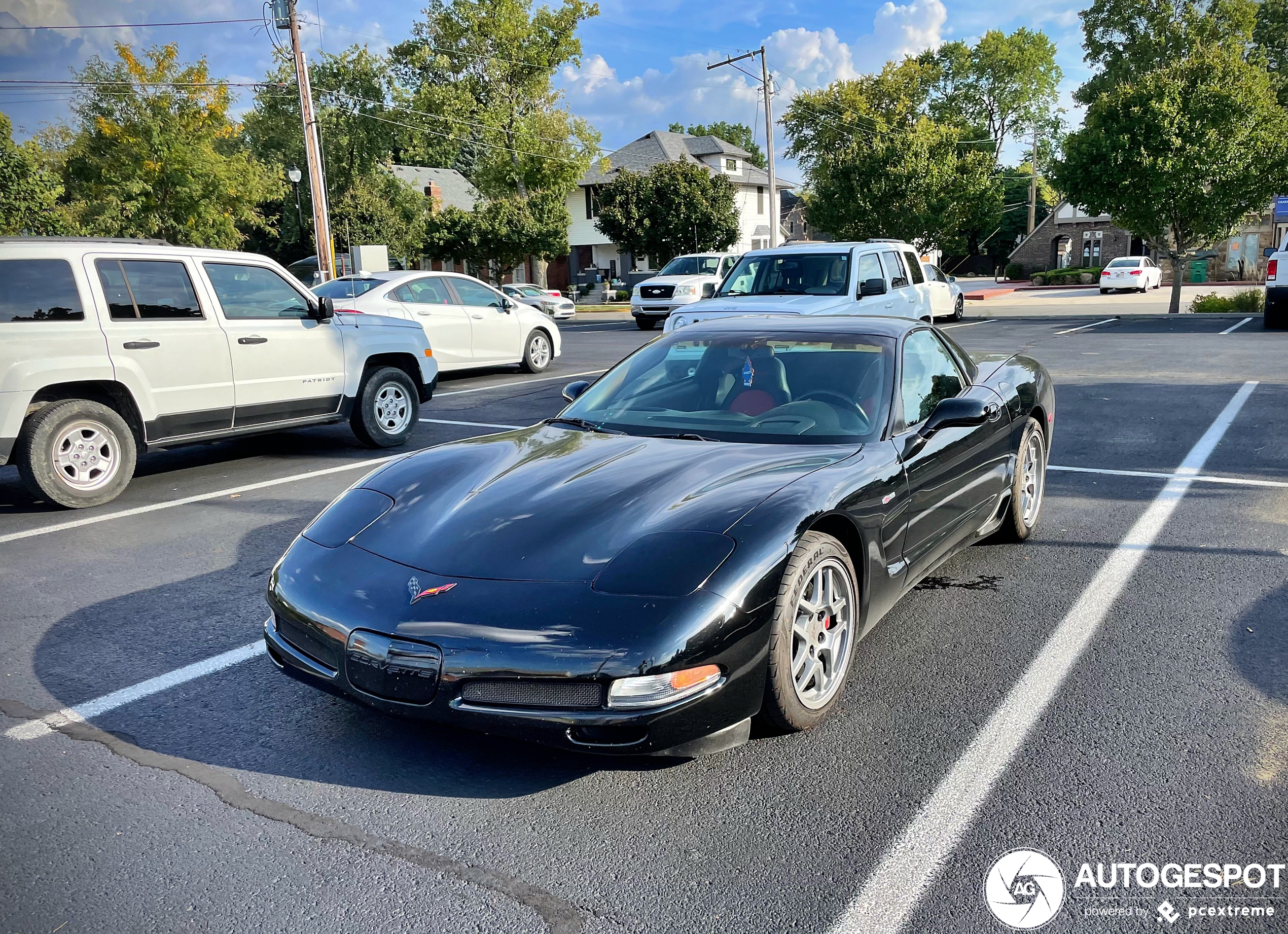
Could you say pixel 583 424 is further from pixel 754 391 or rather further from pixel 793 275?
pixel 793 275

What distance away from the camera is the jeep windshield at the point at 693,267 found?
88.0 feet

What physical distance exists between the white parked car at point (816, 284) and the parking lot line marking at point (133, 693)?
8038 millimetres

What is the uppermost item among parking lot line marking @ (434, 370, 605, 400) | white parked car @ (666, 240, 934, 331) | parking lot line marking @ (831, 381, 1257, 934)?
white parked car @ (666, 240, 934, 331)

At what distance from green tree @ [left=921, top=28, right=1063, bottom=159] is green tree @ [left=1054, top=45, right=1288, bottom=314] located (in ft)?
149

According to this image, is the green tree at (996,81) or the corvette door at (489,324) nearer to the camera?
the corvette door at (489,324)

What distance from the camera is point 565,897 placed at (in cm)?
248

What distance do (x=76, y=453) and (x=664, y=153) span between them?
183 ft

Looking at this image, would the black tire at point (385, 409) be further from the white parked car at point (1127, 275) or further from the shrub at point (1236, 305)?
the white parked car at point (1127, 275)

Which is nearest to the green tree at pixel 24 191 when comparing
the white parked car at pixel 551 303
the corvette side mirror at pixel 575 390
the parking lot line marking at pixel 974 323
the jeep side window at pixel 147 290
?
the white parked car at pixel 551 303

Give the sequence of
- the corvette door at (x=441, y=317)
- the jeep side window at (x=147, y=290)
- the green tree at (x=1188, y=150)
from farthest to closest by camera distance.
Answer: the green tree at (x=1188, y=150)
the corvette door at (x=441, y=317)
the jeep side window at (x=147, y=290)

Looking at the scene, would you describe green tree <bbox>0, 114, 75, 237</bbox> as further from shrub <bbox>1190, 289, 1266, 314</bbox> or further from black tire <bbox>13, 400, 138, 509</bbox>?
shrub <bbox>1190, 289, 1266, 314</bbox>

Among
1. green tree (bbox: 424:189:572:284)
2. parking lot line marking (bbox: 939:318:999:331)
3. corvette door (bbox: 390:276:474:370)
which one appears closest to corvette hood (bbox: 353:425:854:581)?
corvette door (bbox: 390:276:474:370)

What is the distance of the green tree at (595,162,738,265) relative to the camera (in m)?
43.0

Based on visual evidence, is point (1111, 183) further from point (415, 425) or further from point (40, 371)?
point (40, 371)
